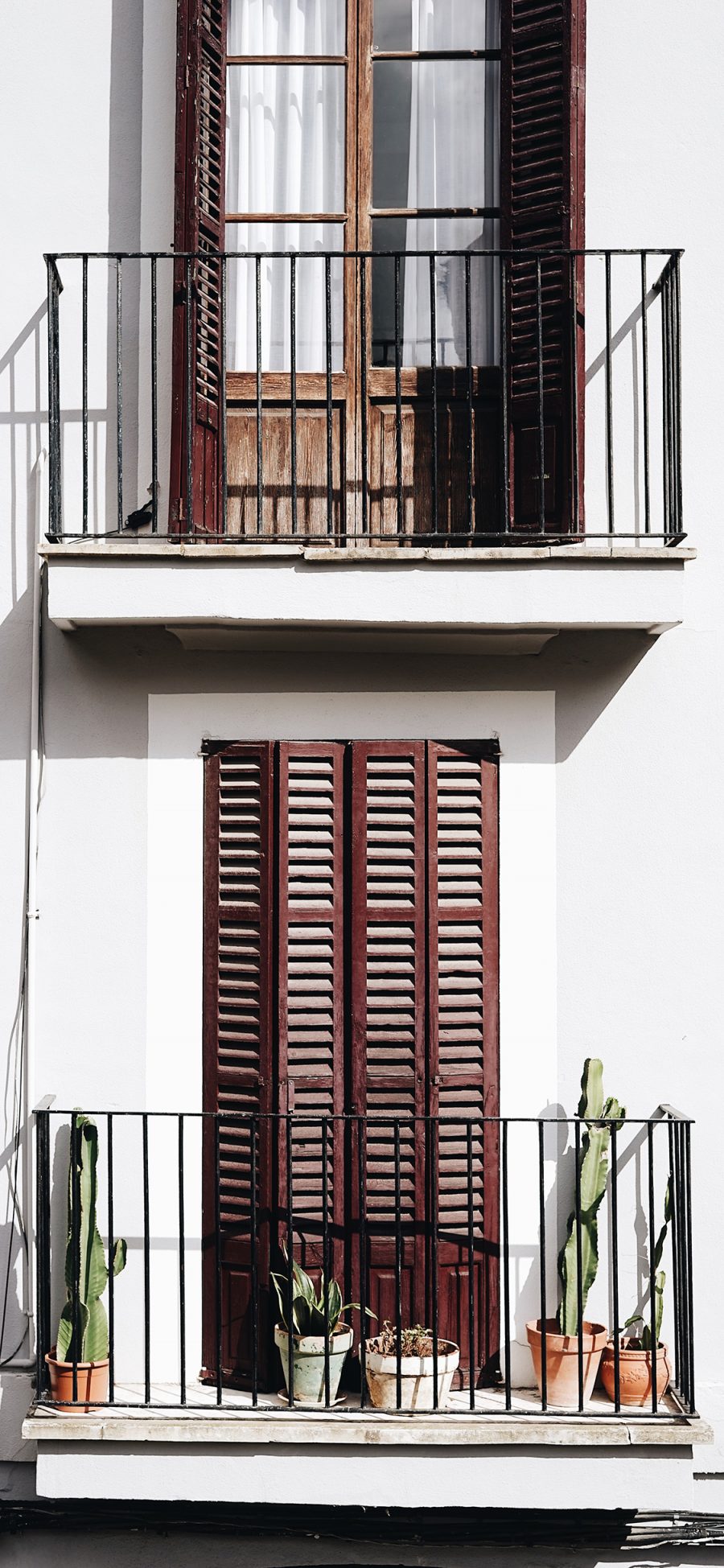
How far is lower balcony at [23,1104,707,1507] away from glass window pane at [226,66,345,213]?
4.00 meters

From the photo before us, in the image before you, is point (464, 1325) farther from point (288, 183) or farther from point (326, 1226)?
point (288, 183)

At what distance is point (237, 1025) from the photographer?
5.84 meters

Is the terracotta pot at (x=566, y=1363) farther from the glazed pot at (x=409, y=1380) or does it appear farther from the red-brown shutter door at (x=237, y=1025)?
the red-brown shutter door at (x=237, y=1025)

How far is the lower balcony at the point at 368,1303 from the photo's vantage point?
204 inches

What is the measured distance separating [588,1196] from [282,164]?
182 inches

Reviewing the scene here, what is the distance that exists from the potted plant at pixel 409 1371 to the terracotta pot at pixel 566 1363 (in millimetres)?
357

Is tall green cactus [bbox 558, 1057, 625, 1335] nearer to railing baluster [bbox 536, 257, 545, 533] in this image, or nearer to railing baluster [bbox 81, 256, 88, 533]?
railing baluster [bbox 536, 257, 545, 533]

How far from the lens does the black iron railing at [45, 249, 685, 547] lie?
5.79m

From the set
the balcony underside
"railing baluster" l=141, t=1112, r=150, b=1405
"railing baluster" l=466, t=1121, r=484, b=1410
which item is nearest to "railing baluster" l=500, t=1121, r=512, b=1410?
"railing baluster" l=466, t=1121, r=484, b=1410

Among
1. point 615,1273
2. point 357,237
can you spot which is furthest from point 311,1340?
point 357,237

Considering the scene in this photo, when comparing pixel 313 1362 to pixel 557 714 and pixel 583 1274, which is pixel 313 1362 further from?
pixel 557 714

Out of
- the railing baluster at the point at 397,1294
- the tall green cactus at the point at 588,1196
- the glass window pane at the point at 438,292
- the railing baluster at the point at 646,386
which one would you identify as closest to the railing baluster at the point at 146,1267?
the railing baluster at the point at 397,1294

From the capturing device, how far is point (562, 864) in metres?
5.91

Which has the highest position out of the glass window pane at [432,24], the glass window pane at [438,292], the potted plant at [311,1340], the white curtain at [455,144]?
the glass window pane at [432,24]
